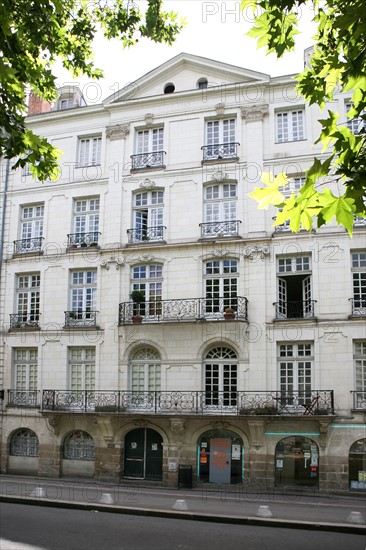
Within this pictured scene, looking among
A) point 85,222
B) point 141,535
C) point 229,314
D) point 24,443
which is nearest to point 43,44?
point 141,535

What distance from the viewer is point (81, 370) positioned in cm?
2452

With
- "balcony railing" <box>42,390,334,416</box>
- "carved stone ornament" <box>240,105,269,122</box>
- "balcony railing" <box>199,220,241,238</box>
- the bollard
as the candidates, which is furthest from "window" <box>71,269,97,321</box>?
the bollard

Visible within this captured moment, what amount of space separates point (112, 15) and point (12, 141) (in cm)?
508

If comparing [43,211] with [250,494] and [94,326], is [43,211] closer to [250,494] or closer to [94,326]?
[94,326]

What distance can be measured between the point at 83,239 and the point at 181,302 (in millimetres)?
5435

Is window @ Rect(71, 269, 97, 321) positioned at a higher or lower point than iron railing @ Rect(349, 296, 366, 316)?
higher

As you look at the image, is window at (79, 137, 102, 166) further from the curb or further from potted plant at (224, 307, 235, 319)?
the curb

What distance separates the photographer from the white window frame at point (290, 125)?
77.7ft

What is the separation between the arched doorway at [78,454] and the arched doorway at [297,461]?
7423 millimetres

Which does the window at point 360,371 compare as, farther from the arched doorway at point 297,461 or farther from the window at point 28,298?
the window at point 28,298

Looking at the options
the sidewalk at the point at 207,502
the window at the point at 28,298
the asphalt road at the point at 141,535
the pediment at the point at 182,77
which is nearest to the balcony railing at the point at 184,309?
the window at the point at 28,298

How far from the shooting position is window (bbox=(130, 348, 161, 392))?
23406 millimetres

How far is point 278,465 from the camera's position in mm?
21156

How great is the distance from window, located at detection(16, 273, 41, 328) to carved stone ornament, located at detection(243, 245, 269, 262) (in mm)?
9383
